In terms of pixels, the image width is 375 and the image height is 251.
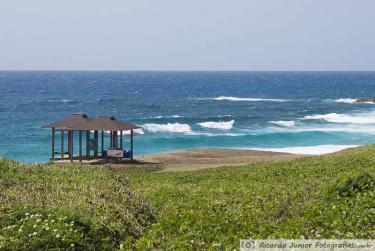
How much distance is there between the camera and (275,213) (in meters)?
13.6

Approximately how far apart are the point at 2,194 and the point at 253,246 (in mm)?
7914

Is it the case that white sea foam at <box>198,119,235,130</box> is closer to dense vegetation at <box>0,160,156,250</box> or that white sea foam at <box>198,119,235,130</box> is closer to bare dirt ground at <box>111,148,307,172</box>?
bare dirt ground at <box>111,148,307,172</box>

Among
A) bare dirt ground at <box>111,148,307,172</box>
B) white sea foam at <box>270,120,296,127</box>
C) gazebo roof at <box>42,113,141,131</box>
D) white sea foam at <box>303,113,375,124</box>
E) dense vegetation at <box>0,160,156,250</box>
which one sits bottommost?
white sea foam at <box>270,120,296,127</box>

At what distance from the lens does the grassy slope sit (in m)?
10.7

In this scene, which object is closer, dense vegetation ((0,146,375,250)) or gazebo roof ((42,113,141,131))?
dense vegetation ((0,146,375,250))

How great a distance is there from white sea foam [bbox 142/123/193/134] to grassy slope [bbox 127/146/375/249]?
44.7m

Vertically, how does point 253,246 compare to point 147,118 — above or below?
above

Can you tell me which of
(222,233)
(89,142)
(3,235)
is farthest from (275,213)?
(89,142)

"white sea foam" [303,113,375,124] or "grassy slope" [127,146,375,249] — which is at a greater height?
"grassy slope" [127,146,375,249]

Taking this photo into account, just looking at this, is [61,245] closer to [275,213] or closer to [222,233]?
[222,233]

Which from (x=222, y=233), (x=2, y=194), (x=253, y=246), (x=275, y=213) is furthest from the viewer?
(x=2, y=194)

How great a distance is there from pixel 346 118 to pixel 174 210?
65.4 metres

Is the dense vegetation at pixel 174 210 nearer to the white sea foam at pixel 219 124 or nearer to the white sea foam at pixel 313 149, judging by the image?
the white sea foam at pixel 313 149

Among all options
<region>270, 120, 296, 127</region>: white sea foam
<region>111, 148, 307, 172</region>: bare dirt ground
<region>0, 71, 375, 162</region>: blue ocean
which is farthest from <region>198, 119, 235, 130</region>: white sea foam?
<region>111, 148, 307, 172</region>: bare dirt ground
